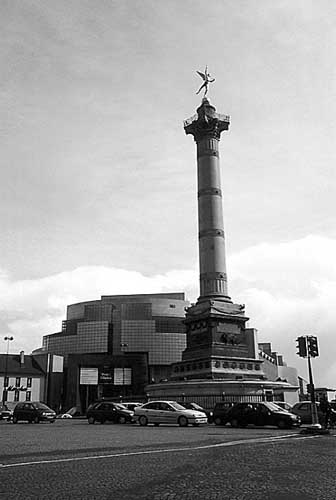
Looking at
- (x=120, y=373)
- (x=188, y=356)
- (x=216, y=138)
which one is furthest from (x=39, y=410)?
(x=120, y=373)

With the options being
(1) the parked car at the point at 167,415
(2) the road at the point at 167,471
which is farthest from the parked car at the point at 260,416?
(2) the road at the point at 167,471

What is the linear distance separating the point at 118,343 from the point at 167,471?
101092 millimetres

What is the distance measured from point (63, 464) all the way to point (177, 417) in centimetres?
1792

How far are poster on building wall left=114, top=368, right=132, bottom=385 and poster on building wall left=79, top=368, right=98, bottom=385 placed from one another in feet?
12.2

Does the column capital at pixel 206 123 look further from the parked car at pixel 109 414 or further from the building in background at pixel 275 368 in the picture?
the building in background at pixel 275 368

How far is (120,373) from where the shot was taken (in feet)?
305

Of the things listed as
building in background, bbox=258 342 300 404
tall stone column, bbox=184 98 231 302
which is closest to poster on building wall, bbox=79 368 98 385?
building in background, bbox=258 342 300 404

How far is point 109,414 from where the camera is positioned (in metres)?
32.9

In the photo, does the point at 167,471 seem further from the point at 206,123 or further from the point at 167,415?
the point at 206,123

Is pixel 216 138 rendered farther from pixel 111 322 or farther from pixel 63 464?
pixel 111 322

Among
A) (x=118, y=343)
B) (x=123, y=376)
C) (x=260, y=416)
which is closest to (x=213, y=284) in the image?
(x=260, y=416)

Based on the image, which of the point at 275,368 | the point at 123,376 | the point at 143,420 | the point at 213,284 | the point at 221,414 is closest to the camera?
the point at 143,420

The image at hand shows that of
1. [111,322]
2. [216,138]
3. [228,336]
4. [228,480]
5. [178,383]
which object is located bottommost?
[228,480]

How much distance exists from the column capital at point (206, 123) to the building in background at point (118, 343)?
152ft
